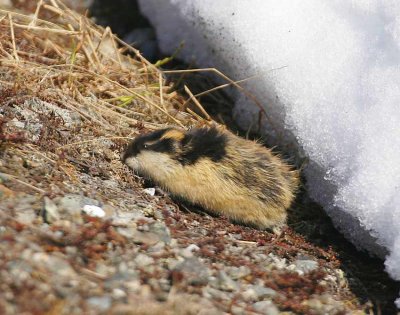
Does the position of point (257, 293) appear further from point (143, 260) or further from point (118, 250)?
point (118, 250)

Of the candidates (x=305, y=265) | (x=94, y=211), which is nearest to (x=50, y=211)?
(x=94, y=211)

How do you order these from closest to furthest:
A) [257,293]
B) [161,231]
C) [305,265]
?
[257,293]
[161,231]
[305,265]

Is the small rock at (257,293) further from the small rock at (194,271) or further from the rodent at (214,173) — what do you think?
the rodent at (214,173)

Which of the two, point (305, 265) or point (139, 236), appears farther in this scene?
point (305, 265)

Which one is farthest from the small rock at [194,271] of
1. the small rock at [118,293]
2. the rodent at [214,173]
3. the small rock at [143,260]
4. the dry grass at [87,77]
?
the dry grass at [87,77]

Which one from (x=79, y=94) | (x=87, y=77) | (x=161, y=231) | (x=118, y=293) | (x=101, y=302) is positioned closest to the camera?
(x=101, y=302)

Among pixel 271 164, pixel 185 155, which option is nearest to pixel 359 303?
pixel 271 164

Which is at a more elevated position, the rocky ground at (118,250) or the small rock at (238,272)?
the small rock at (238,272)
